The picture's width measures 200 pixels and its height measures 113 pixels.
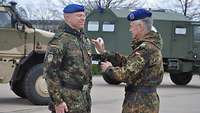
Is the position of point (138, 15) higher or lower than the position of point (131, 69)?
higher

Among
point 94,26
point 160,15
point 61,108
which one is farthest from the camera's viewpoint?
point 160,15

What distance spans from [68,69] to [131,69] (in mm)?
554

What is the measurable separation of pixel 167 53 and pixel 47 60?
52.3ft

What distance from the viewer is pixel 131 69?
4777mm

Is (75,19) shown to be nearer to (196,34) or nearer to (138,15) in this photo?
(138,15)

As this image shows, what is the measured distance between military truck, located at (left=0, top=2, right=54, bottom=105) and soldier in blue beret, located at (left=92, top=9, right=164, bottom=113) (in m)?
7.36

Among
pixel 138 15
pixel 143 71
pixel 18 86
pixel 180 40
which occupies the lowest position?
pixel 18 86

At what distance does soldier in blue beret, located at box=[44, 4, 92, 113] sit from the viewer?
15.8ft

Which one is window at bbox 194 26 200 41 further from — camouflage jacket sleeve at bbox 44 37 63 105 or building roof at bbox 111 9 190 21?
camouflage jacket sleeve at bbox 44 37 63 105

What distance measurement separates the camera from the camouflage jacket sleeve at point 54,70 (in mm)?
4777

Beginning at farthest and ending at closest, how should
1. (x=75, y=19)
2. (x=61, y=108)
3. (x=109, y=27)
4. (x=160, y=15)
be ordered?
(x=160, y=15), (x=109, y=27), (x=75, y=19), (x=61, y=108)

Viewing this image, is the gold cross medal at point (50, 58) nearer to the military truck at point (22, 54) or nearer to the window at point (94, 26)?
the military truck at point (22, 54)

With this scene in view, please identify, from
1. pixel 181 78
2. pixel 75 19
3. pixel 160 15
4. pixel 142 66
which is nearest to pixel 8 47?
pixel 75 19

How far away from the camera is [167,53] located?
20.5m
